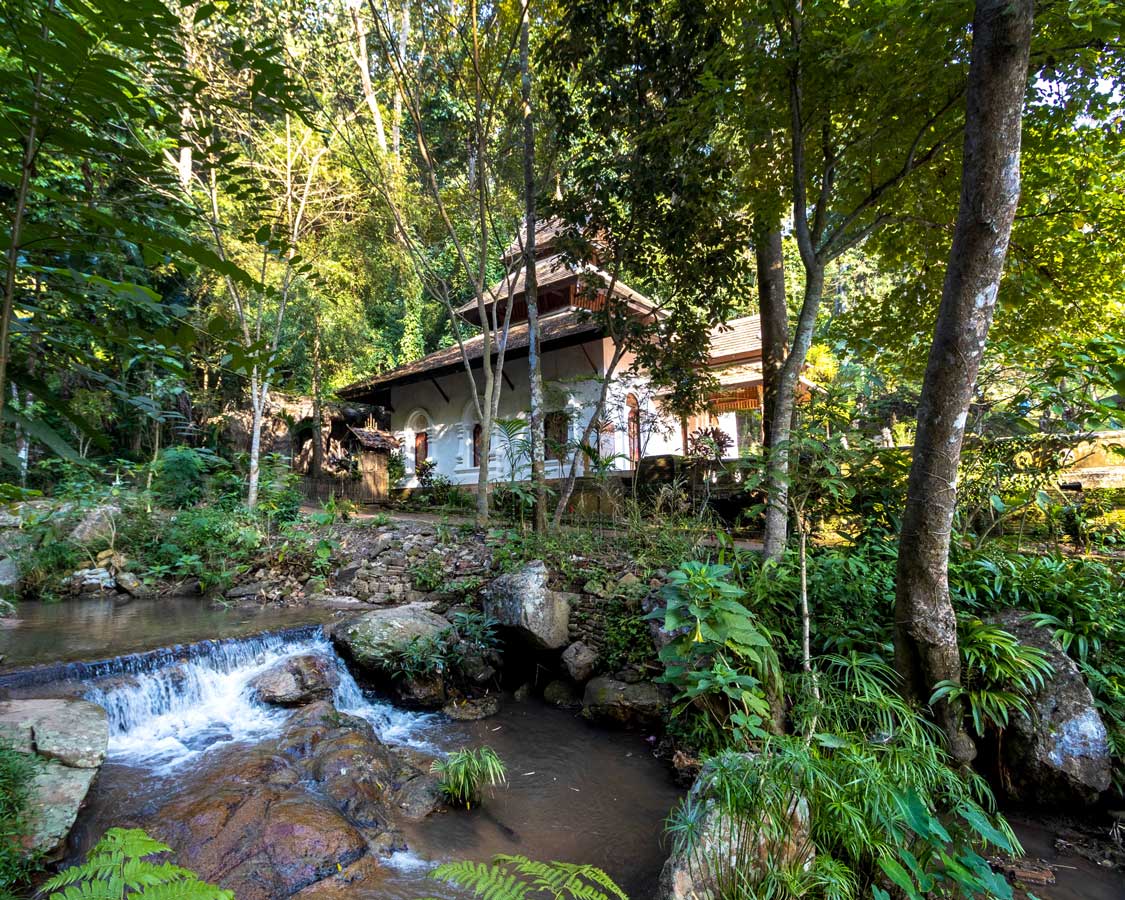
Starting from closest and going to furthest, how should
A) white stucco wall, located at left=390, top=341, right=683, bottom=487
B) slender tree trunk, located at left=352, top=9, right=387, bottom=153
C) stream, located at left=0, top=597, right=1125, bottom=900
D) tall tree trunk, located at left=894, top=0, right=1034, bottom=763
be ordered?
tall tree trunk, located at left=894, top=0, right=1034, bottom=763 → stream, located at left=0, top=597, right=1125, bottom=900 → slender tree trunk, located at left=352, top=9, right=387, bottom=153 → white stucco wall, located at left=390, top=341, right=683, bottom=487

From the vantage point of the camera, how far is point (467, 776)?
13.5 ft

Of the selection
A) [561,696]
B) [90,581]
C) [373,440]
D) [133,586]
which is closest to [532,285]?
[561,696]

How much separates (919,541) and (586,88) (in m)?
7.50

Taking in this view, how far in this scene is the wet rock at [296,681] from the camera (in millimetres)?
5531

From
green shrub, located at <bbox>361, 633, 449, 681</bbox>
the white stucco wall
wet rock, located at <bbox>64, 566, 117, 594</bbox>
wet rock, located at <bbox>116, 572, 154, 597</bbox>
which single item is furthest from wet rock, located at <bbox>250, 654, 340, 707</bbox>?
the white stucco wall

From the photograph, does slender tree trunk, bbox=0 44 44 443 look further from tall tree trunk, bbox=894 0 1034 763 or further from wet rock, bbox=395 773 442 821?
tall tree trunk, bbox=894 0 1034 763

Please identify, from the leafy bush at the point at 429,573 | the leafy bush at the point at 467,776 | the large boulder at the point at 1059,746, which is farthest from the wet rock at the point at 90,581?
the large boulder at the point at 1059,746

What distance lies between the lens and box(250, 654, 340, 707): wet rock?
5531mm

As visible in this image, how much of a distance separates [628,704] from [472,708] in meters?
1.64

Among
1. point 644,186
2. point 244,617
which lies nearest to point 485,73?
point 644,186

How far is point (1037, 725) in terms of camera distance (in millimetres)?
3672

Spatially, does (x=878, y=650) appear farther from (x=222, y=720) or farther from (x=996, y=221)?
(x=222, y=720)

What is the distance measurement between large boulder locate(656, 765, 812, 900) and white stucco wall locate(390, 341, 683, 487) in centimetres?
822

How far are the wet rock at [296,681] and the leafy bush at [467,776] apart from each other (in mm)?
1979
